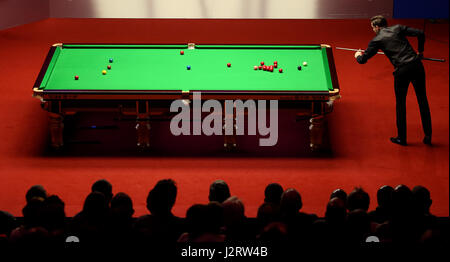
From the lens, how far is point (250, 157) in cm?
786

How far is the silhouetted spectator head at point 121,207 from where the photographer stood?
187 inches

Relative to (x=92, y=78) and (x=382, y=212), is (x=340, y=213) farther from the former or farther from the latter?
(x=92, y=78)

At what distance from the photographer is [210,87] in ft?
25.0

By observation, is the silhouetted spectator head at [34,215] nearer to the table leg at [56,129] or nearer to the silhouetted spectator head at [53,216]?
the silhouetted spectator head at [53,216]

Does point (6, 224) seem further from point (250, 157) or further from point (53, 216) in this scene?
point (250, 157)

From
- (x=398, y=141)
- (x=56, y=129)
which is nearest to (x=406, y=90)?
(x=398, y=141)

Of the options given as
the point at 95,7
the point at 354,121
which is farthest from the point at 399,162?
the point at 95,7

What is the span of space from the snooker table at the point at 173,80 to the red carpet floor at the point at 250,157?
27cm

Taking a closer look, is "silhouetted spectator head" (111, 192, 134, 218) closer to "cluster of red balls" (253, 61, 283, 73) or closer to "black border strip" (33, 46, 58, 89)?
"black border strip" (33, 46, 58, 89)

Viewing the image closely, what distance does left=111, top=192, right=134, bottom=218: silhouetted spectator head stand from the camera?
187 inches

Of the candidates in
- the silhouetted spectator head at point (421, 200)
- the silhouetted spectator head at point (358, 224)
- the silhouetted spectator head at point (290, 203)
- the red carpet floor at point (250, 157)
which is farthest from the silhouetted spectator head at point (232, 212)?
the red carpet floor at point (250, 157)

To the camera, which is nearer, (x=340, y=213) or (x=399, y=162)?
(x=340, y=213)

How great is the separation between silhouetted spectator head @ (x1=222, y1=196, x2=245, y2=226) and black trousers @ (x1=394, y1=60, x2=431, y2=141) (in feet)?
11.7
